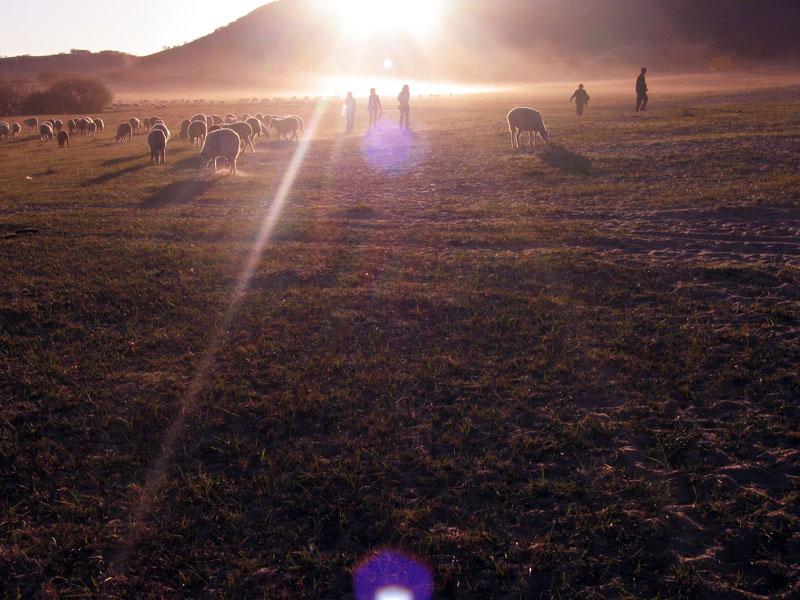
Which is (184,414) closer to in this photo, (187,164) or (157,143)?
(187,164)

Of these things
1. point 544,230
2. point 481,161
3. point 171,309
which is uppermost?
point 481,161

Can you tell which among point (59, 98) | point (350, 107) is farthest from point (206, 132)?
point (59, 98)

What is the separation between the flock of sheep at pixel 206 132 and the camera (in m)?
14.4

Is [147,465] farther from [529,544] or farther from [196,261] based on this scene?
[196,261]

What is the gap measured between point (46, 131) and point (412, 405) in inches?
1283

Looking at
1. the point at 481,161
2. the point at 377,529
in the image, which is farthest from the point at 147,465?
the point at 481,161

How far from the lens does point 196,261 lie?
7.26m

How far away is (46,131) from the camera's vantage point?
27.1 meters

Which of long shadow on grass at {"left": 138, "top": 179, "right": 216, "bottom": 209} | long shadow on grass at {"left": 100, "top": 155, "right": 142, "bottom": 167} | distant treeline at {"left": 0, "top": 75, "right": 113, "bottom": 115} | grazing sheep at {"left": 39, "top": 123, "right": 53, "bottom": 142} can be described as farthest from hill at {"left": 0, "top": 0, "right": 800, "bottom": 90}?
long shadow on grass at {"left": 138, "top": 179, "right": 216, "bottom": 209}

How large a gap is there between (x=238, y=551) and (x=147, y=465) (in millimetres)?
1123

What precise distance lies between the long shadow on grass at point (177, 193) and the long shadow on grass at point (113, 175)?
2373 mm

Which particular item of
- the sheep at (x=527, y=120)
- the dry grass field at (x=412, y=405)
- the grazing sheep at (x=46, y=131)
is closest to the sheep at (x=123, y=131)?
the grazing sheep at (x=46, y=131)

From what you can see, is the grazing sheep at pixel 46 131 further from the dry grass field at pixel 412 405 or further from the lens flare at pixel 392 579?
the lens flare at pixel 392 579

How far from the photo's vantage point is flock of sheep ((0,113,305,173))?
14430 millimetres
